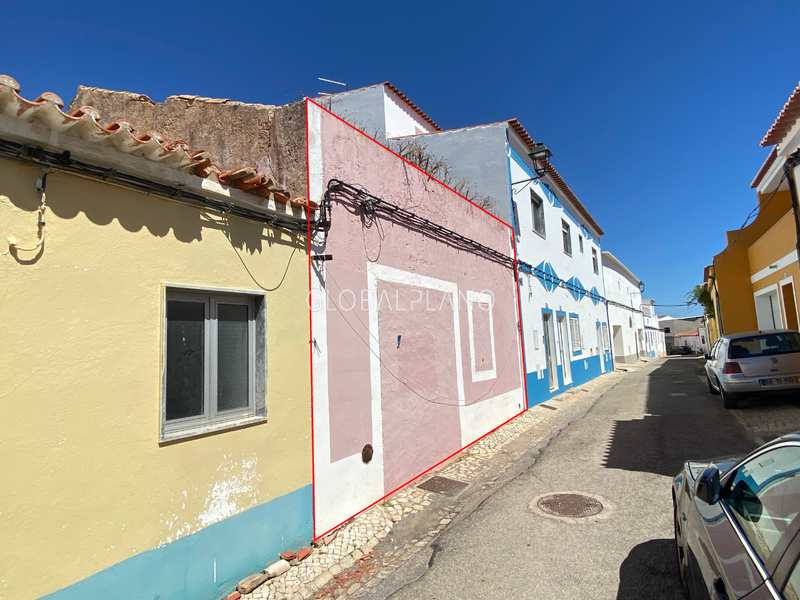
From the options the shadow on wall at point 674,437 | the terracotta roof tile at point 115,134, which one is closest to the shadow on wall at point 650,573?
the shadow on wall at point 674,437

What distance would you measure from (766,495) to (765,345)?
7649mm

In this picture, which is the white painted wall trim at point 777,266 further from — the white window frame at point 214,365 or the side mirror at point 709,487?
the white window frame at point 214,365

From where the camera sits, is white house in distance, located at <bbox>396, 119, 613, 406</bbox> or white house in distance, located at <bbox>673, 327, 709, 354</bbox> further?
white house in distance, located at <bbox>673, 327, 709, 354</bbox>

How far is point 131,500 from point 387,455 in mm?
3029

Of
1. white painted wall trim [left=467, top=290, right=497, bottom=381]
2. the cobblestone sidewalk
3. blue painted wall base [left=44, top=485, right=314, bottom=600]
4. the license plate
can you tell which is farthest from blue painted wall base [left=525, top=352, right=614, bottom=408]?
blue painted wall base [left=44, top=485, right=314, bottom=600]

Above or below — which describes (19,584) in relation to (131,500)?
below

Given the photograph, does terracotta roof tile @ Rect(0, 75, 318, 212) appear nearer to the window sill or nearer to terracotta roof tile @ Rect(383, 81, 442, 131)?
the window sill

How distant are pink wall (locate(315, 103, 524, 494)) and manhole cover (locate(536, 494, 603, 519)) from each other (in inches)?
70.3

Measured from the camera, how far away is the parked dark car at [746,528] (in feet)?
Answer: 5.27

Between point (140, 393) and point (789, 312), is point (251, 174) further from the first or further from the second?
point (789, 312)

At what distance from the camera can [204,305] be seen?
11.7ft

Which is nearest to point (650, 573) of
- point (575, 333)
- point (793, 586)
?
point (793, 586)

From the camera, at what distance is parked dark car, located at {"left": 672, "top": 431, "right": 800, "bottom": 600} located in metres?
1.61

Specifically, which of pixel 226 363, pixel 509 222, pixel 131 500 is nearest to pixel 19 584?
pixel 131 500
